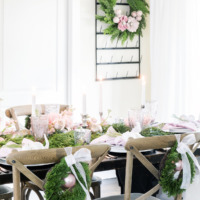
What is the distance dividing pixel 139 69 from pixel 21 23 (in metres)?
1.21

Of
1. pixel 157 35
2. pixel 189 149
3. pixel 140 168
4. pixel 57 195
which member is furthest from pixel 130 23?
pixel 57 195

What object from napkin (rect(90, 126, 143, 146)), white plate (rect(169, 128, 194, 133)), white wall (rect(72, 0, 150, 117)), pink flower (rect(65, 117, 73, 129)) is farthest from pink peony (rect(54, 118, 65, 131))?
white wall (rect(72, 0, 150, 117))

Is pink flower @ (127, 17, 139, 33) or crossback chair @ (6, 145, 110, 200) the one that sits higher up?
pink flower @ (127, 17, 139, 33)

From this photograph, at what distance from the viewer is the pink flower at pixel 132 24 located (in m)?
4.09

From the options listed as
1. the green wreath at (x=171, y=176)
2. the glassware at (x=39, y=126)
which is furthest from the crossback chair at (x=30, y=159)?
the glassware at (x=39, y=126)

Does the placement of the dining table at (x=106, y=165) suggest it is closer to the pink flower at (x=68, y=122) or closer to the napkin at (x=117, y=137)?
the napkin at (x=117, y=137)

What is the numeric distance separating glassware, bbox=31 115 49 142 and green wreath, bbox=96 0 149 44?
1.95 metres

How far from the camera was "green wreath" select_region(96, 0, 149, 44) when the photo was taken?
158 inches

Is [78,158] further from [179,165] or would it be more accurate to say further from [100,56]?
[100,56]

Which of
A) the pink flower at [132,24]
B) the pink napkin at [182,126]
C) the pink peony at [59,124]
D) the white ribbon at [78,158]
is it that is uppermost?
the pink flower at [132,24]

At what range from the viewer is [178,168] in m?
2.01

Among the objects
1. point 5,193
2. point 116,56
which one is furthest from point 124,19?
point 5,193

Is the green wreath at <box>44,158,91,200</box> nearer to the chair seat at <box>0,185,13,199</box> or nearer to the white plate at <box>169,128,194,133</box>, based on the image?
the chair seat at <box>0,185,13,199</box>

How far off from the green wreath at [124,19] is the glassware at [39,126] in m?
1.95
